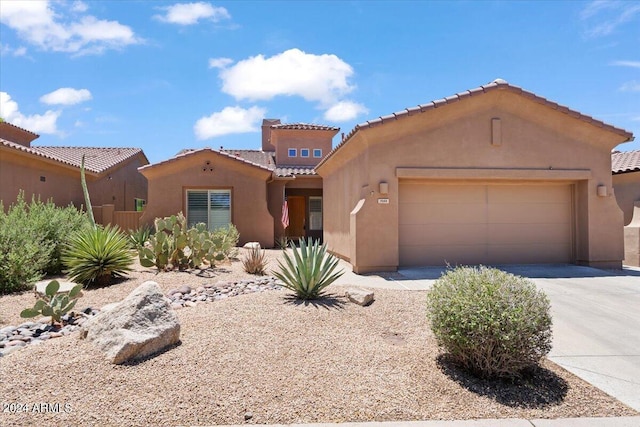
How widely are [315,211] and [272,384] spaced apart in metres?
18.8

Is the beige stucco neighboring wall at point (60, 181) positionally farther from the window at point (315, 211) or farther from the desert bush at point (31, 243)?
the window at point (315, 211)

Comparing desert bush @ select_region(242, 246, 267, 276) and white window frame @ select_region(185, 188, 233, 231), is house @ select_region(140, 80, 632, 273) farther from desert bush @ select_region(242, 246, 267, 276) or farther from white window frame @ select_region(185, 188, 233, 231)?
white window frame @ select_region(185, 188, 233, 231)

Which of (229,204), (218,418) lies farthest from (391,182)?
(229,204)

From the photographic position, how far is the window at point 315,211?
22.7 metres

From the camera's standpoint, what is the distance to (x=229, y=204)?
1797 centimetres

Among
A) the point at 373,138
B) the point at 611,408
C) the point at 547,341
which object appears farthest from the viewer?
the point at 373,138

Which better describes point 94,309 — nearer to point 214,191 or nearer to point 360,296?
point 360,296

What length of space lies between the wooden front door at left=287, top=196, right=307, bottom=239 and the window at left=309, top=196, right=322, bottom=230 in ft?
1.62

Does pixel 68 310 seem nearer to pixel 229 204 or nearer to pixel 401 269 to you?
pixel 401 269

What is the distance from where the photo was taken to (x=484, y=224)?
11.8 meters

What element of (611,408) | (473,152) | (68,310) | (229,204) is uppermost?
(473,152)

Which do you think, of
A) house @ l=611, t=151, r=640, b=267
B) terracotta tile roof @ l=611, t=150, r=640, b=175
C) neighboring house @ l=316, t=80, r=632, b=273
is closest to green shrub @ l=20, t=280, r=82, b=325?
neighboring house @ l=316, t=80, r=632, b=273

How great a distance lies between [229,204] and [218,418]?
1492 cm

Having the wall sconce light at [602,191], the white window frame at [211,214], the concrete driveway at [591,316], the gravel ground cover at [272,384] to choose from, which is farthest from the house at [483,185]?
A: the white window frame at [211,214]
